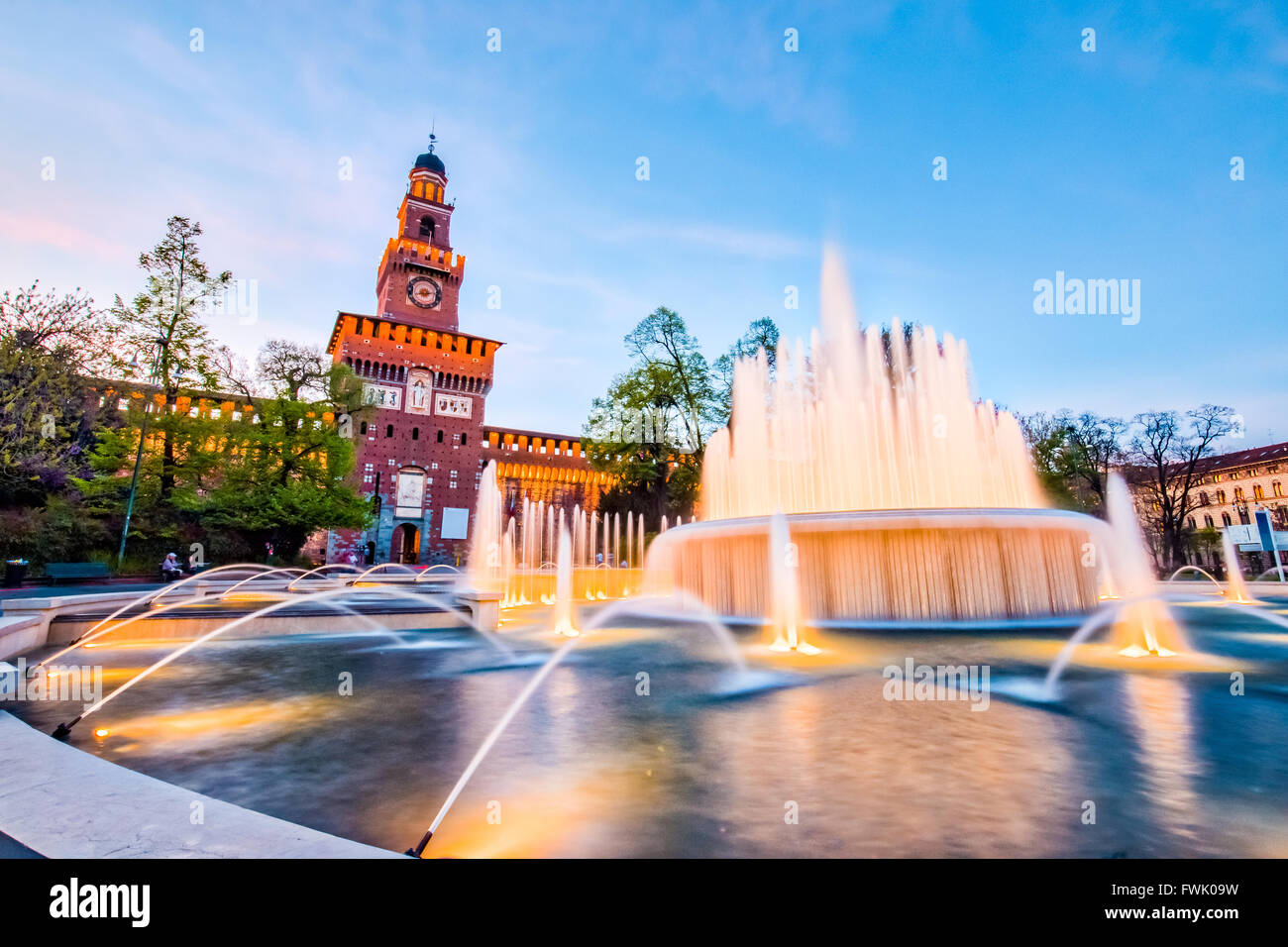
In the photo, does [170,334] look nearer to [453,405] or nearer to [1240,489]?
[453,405]

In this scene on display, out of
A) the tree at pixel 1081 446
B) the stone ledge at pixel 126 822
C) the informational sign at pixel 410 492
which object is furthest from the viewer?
the informational sign at pixel 410 492

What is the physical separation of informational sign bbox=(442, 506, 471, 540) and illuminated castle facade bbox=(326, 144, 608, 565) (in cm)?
8

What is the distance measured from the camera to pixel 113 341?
22.5 metres

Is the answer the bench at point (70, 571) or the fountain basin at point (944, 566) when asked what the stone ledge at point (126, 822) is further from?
the bench at point (70, 571)

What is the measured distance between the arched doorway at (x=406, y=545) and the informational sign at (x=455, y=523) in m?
2.45

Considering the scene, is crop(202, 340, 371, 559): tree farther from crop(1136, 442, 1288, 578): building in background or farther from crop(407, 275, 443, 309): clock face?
crop(1136, 442, 1288, 578): building in background

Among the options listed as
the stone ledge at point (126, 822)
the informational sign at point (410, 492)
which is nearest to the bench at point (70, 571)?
the stone ledge at point (126, 822)

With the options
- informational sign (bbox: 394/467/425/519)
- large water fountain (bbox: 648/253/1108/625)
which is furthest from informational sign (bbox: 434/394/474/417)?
large water fountain (bbox: 648/253/1108/625)

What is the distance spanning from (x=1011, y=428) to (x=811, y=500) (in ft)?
17.0

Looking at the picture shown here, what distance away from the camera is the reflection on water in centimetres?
217

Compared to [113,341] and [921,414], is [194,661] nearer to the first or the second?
[921,414]

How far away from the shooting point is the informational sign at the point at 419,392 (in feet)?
152

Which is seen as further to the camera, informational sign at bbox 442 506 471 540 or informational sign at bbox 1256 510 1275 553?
informational sign at bbox 442 506 471 540
